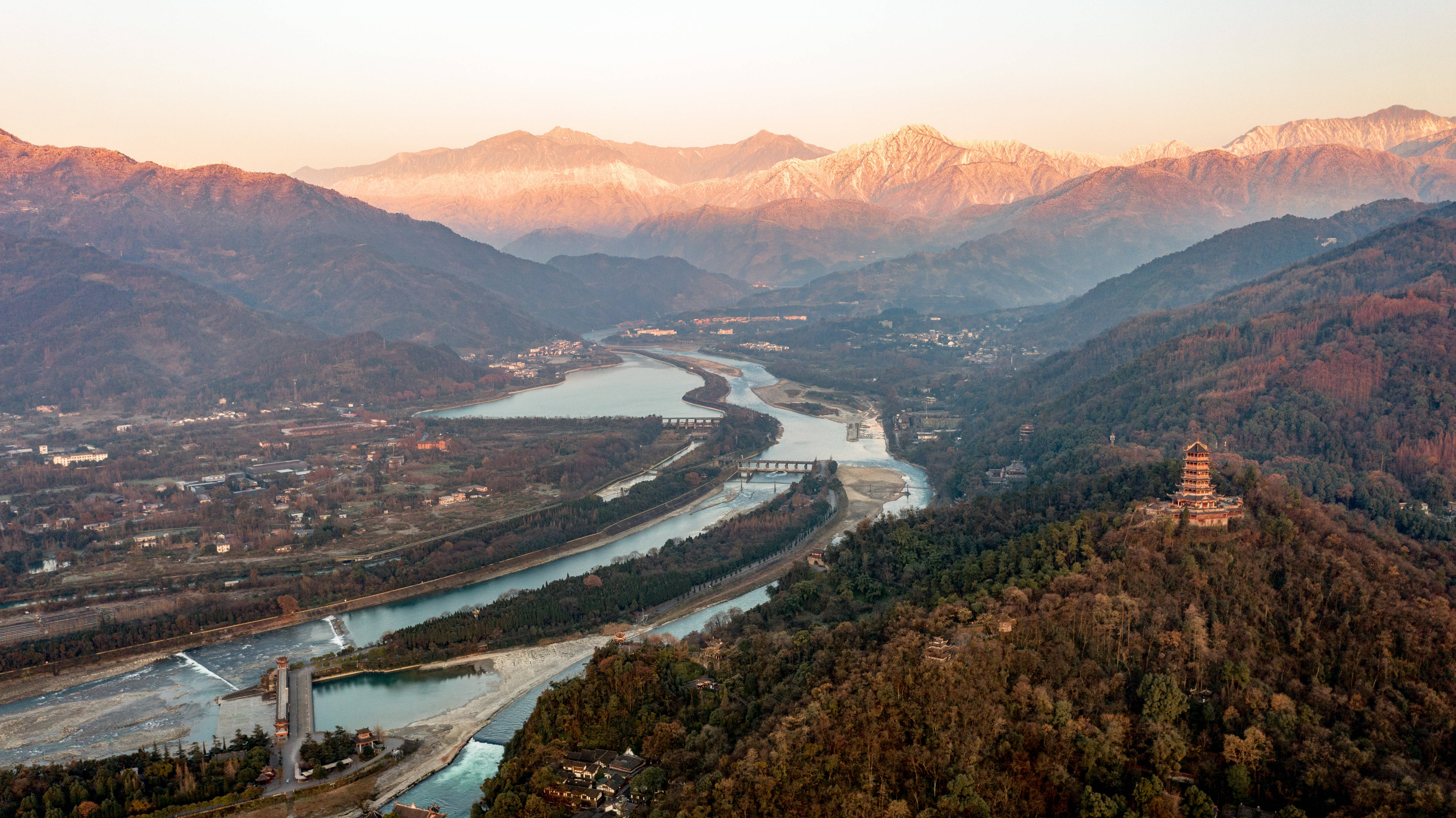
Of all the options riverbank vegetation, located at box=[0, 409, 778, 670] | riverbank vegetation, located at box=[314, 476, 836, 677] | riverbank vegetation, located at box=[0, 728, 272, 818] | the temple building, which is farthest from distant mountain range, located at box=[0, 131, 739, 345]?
the temple building

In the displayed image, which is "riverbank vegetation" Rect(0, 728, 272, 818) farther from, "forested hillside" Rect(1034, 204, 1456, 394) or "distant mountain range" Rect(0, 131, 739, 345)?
"distant mountain range" Rect(0, 131, 739, 345)

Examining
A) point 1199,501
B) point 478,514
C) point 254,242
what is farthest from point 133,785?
point 254,242

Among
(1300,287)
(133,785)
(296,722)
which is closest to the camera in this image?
(133,785)

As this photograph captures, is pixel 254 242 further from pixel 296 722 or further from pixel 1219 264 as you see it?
pixel 296 722

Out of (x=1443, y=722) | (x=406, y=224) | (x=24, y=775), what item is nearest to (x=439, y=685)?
(x=24, y=775)

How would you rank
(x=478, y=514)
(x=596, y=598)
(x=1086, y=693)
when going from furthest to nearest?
(x=478, y=514) < (x=596, y=598) < (x=1086, y=693)

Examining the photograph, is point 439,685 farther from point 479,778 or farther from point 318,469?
point 318,469
